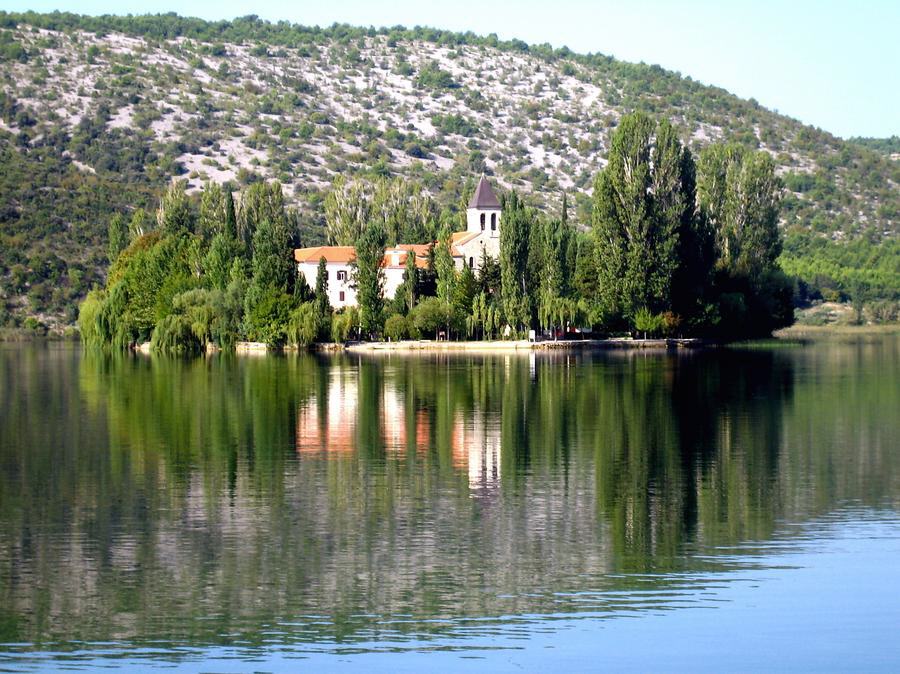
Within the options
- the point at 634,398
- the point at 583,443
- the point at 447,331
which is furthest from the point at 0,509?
the point at 447,331

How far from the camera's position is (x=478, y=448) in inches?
1043

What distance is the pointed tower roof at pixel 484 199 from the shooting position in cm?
8700

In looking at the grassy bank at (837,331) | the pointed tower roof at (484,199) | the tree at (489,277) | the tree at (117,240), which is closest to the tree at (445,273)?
the tree at (489,277)

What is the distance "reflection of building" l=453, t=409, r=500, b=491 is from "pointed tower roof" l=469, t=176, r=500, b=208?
5371 cm

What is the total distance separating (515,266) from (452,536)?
2007 inches

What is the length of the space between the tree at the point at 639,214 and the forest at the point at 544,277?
7cm

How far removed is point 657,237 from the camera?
2594 inches

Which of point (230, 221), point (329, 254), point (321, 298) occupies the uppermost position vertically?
point (230, 221)

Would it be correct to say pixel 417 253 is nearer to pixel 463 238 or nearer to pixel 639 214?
pixel 463 238

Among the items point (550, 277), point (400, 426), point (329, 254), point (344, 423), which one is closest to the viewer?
point (400, 426)

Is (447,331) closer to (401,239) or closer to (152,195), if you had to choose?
(401,239)

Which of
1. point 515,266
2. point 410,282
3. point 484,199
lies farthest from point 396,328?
point 484,199

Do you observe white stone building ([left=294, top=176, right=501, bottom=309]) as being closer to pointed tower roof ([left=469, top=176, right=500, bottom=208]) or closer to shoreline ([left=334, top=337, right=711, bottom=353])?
pointed tower roof ([left=469, top=176, right=500, bottom=208])

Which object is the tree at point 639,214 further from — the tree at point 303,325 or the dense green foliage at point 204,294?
the dense green foliage at point 204,294
